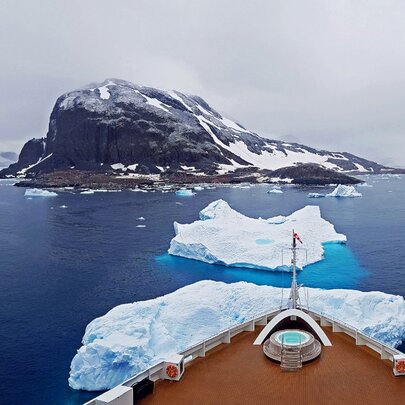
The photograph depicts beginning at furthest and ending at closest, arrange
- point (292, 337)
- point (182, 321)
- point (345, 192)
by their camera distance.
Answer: point (345, 192) → point (182, 321) → point (292, 337)

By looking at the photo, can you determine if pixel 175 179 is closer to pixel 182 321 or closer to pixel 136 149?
pixel 136 149

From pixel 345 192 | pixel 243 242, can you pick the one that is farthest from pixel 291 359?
pixel 345 192

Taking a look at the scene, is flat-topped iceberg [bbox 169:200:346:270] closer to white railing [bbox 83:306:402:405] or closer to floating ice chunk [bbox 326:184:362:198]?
white railing [bbox 83:306:402:405]

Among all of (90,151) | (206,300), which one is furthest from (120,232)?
(90,151)

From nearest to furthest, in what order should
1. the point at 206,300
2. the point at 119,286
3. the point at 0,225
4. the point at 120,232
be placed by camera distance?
the point at 206,300 < the point at 119,286 < the point at 120,232 < the point at 0,225

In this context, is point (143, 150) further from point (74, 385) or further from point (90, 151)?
point (74, 385)
